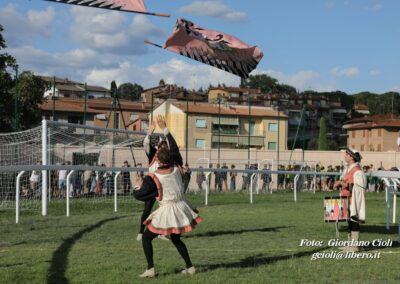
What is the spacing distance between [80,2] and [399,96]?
17872cm

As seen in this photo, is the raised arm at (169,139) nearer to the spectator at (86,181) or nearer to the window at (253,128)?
the spectator at (86,181)

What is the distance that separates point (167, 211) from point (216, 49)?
4.17 meters

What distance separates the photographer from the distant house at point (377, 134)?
333ft

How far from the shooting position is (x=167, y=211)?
830 cm

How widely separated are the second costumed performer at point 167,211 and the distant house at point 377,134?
3669 inches

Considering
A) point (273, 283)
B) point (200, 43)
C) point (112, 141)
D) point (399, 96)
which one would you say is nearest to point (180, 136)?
point (112, 141)

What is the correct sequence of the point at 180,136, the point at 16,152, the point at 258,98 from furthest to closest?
the point at 258,98 → the point at 180,136 → the point at 16,152

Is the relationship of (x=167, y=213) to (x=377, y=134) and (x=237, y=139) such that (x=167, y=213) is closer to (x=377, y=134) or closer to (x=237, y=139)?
(x=237, y=139)

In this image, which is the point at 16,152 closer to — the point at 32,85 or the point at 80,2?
the point at 80,2

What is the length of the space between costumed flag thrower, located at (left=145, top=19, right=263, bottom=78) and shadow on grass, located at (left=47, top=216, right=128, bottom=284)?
12.4 feet

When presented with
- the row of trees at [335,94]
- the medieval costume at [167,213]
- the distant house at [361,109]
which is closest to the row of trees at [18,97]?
the medieval costume at [167,213]

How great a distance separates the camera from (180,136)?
60594 millimetres

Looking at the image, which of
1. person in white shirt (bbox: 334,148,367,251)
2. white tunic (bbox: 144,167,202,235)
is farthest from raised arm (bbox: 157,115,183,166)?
person in white shirt (bbox: 334,148,367,251)

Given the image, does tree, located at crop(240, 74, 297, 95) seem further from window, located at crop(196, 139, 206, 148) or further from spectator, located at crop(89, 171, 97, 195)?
spectator, located at crop(89, 171, 97, 195)
